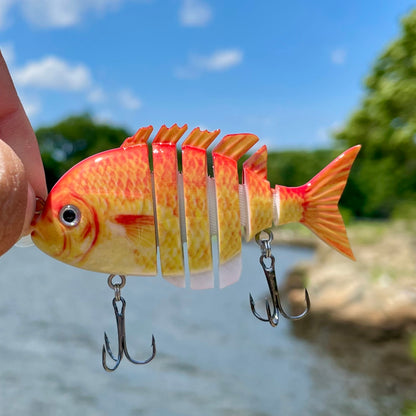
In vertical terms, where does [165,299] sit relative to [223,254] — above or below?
above

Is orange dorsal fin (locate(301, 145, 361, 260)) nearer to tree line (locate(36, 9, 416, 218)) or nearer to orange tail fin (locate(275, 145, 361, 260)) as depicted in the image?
orange tail fin (locate(275, 145, 361, 260))

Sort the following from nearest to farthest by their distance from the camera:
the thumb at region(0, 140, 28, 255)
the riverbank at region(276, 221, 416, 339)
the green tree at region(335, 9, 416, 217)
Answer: the thumb at region(0, 140, 28, 255), the riverbank at region(276, 221, 416, 339), the green tree at region(335, 9, 416, 217)

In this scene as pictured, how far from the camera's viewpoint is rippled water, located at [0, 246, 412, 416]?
732cm

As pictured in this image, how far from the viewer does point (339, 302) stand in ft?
24.8

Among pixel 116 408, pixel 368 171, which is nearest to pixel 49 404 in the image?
pixel 116 408

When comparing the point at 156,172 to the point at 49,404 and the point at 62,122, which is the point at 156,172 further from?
the point at 62,122

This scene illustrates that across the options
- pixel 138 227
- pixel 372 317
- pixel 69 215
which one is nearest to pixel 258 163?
pixel 138 227

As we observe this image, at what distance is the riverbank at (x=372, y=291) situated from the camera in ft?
22.3

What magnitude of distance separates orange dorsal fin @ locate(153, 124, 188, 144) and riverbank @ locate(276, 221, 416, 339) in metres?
5.81

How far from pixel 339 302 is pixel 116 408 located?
4695 mm

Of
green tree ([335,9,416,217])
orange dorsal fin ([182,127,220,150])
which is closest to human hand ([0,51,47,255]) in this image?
orange dorsal fin ([182,127,220,150])

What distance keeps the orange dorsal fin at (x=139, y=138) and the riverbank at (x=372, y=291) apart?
5832 millimetres

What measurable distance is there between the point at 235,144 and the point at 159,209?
22 cm

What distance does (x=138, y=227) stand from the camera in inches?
35.0
